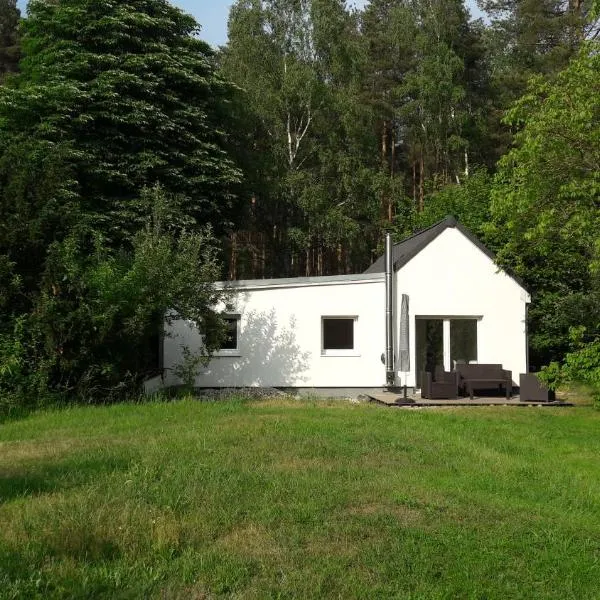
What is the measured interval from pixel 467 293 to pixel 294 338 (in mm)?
4651

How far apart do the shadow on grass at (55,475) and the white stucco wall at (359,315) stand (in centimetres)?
1021

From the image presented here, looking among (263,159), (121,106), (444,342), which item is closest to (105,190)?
(121,106)

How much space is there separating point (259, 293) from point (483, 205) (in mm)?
9842

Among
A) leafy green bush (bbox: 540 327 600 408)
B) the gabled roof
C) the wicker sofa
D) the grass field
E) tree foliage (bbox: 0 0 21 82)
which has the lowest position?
the grass field

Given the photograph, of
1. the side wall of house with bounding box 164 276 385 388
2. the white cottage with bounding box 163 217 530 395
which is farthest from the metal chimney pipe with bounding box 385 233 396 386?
the side wall of house with bounding box 164 276 385 388

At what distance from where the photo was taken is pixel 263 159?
103 feet

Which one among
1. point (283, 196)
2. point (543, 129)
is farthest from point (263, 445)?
point (283, 196)

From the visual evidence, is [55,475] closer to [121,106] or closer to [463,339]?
[463,339]

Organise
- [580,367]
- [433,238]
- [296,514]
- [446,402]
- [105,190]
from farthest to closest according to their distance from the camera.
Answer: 1. [105,190]
2. [433,238]
3. [446,402]
4. [580,367]
5. [296,514]

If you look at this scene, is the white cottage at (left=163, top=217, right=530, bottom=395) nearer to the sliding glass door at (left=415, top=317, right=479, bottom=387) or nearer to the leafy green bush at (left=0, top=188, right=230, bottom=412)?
the sliding glass door at (left=415, top=317, right=479, bottom=387)

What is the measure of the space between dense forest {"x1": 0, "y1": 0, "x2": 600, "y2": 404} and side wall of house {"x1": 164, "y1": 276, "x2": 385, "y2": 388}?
65.1 inches

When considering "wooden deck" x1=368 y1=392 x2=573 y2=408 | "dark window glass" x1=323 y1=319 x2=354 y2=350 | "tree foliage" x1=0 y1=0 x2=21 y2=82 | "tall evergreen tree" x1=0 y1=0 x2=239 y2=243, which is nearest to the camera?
"wooden deck" x1=368 y1=392 x2=573 y2=408

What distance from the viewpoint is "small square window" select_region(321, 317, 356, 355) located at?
59.9ft

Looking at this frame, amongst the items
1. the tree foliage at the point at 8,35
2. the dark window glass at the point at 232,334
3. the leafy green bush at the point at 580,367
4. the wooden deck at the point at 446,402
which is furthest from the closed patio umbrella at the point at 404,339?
the tree foliage at the point at 8,35
